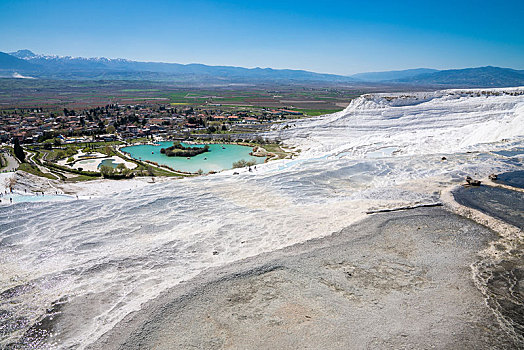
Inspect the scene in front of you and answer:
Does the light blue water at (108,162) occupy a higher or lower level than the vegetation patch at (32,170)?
lower

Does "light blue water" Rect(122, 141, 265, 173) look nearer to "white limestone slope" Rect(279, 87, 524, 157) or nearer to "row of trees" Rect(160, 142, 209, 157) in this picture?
"row of trees" Rect(160, 142, 209, 157)

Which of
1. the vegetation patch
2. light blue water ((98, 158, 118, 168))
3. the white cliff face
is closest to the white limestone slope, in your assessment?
the white cliff face

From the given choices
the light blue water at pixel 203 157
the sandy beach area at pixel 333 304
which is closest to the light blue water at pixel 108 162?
the light blue water at pixel 203 157

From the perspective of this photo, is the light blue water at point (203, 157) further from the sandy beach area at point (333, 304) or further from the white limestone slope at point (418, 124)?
the sandy beach area at point (333, 304)

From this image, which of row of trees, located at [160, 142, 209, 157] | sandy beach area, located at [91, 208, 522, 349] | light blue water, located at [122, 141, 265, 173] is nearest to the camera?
sandy beach area, located at [91, 208, 522, 349]

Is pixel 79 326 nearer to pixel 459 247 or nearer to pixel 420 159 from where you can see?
pixel 459 247

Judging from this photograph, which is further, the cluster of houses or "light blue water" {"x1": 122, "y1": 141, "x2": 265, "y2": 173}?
the cluster of houses

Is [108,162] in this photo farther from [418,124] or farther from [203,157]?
[418,124]
